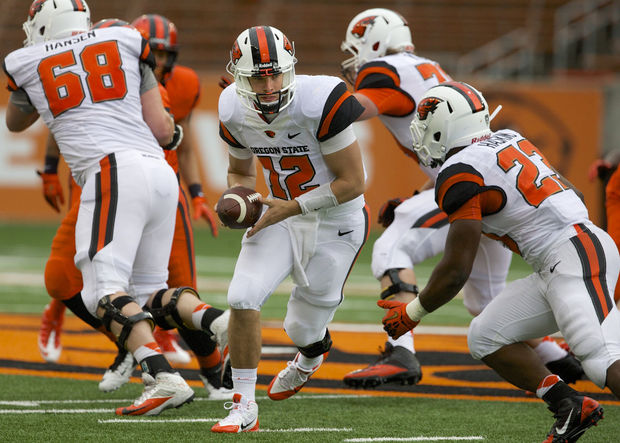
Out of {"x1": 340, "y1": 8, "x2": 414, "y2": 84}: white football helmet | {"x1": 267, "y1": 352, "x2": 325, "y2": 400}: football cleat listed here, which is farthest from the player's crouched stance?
{"x1": 340, "y1": 8, "x2": 414, "y2": 84}: white football helmet

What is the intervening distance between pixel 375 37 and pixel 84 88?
1.82 metres

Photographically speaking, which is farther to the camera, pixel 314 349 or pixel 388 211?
pixel 388 211

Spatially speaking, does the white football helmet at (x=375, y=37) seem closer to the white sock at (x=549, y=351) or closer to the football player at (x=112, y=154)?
the football player at (x=112, y=154)

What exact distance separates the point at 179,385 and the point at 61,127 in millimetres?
1305

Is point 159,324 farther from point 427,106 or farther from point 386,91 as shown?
point 386,91

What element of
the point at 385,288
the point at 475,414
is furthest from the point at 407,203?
the point at 475,414

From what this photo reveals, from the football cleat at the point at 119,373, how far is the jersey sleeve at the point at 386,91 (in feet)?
5.86

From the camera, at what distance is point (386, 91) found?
16.4 ft

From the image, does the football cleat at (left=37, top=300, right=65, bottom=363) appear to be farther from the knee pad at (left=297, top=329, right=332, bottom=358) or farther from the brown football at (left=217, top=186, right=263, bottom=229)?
the brown football at (left=217, top=186, right=263, bottom=229)

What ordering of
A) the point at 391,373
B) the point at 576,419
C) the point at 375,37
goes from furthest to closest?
1. the point at 375,37
2. the point at 391,373
3. the point at 576,419

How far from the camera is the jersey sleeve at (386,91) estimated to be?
499cm

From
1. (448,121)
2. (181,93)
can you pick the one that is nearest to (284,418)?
(448,121)

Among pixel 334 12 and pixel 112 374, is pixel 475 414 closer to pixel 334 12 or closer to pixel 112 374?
pixel 112 374

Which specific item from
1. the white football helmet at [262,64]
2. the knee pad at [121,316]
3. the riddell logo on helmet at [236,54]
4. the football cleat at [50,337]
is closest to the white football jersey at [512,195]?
the white football helmet at [262,64]
